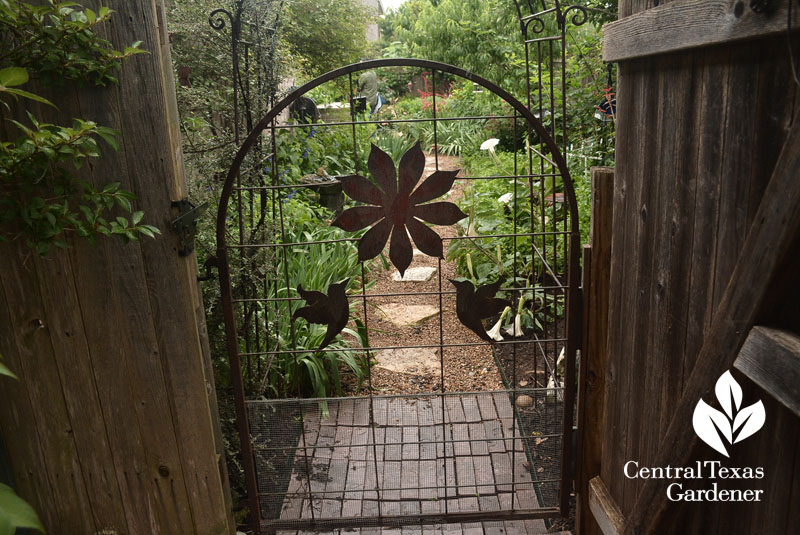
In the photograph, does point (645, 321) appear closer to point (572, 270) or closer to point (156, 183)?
point (572, 270)

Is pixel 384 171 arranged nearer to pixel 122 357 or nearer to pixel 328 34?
pixel 122 357

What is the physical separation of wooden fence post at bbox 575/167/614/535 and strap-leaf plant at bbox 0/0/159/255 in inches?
53.6

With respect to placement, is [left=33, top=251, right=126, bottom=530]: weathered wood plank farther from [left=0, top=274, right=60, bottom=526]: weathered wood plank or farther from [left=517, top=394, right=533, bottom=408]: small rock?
[left=517, top=394, right=533, bottom=408]: small rock

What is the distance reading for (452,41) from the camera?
10211mm

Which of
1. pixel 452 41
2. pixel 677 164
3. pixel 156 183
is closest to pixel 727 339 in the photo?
pixel 677 164

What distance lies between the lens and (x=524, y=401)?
335 centimetres

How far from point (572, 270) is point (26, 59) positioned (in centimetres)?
174

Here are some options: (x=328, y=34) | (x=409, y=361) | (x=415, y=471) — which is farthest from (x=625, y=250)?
(x=328, y=34)

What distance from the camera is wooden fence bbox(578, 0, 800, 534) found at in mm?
1023

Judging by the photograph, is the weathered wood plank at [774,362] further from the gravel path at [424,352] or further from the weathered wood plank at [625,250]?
the gravel path at [424,352]

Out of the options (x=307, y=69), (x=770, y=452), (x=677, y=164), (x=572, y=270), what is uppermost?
(x=307, y=69)

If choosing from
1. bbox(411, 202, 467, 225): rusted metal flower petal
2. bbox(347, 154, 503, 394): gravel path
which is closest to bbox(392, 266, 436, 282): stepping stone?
bbox(347, 154, 503, 394): gravel path

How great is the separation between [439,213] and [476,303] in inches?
14.0

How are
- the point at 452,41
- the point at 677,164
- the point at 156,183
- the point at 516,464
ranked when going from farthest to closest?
the point at 452,41 → the point at 516,464 → the point at 156,183 → the point at 677,164
